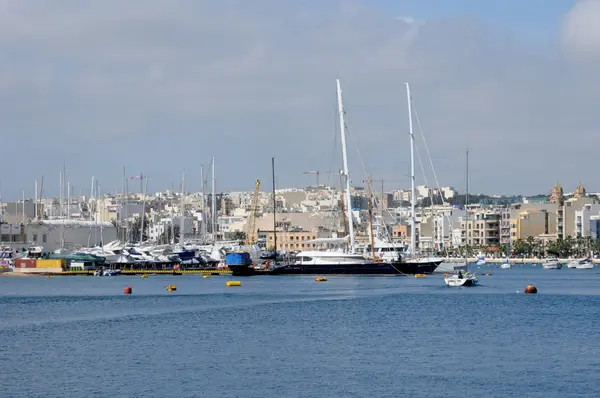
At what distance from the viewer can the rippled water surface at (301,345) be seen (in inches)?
1388

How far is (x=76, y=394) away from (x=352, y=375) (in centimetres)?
852

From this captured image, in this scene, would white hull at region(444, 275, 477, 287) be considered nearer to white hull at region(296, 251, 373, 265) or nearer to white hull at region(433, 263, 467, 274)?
white hull at region(296, 251, 373, 265)

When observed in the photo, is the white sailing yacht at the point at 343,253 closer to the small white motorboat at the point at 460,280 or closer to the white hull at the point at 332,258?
the white hull at the point at 332,258

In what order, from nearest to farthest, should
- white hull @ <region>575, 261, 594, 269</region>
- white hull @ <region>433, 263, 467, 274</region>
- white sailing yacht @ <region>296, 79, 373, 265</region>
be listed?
white sailing yacht @ <region>296, 79, 373, 265</region> → white hull @ <region>433, 263, 467, 274</region> → white hull @ <region>575, 261, 594, 269</region>

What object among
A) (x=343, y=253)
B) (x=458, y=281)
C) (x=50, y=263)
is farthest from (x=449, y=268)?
(x=50, y=263)

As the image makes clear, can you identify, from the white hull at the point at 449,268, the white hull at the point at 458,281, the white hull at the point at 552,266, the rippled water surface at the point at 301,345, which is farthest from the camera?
the white hull at the point at 552,266

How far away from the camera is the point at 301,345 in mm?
45750

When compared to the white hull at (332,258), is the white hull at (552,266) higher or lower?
lower

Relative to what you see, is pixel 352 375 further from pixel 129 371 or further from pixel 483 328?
pixel 483 328

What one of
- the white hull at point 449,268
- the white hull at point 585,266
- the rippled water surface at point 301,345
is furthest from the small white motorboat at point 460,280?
the white hull at point 585,266

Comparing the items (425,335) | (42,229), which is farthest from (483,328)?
(42,229)

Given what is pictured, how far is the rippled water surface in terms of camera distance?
35.2m

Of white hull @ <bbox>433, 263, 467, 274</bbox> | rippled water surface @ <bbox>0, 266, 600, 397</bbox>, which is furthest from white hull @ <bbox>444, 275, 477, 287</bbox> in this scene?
white hull @ <bbox>433, 263, 467, 274</bbox>

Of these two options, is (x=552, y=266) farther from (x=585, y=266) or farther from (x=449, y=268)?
(x=449, y=268)
